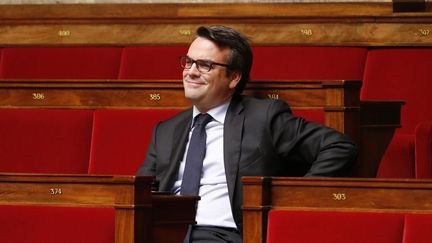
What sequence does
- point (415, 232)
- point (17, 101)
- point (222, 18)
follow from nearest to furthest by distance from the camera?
1. point (415, 232)
2. point (17, 101)
3. point (222, 18)

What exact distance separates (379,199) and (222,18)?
0.55 meters

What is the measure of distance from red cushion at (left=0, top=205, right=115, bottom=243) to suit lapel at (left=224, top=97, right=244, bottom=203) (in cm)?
14

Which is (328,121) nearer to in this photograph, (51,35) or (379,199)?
(379,199)

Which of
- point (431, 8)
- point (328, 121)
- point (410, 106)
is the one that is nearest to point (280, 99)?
point (328, 121)

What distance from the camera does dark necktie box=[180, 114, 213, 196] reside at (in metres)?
0.86

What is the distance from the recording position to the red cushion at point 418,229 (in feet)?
2.15

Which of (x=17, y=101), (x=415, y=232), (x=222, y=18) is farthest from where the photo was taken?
(x=222, y=18)

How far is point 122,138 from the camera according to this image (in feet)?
3.25

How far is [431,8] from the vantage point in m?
1.22

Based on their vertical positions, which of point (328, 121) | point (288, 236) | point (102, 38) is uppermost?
point (102, 38)

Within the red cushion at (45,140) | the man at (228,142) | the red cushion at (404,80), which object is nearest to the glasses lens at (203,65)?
the man at (228,142)

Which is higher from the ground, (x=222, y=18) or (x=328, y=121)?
(x=222, y=18)

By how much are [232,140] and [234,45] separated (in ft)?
0.27

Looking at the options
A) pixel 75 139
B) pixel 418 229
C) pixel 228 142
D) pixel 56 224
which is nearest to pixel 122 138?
pixel 75 139
